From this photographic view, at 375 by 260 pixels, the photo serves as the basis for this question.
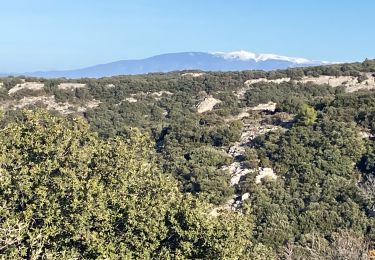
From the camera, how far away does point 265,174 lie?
30281 mm

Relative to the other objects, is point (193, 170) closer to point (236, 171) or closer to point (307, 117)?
point (236, 171)

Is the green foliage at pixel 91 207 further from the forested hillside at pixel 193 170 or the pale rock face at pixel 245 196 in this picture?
the pale rock face at pixel 245 196

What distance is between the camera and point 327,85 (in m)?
58.3

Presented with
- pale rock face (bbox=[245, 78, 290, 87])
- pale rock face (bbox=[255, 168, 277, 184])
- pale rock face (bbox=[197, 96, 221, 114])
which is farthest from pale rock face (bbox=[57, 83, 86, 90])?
pale rock face (bbox=[255, 168, 277, 184])

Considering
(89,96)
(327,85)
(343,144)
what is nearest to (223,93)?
(327,85)

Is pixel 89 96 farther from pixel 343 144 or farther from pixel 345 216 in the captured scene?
pixel 345 216

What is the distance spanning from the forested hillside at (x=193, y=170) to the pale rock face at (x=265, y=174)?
0.11 m

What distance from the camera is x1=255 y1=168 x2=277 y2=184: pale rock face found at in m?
29.7

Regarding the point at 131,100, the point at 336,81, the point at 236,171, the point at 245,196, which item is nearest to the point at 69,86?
the point at 131,100

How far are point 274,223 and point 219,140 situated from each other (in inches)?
495

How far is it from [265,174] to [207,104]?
27790mm

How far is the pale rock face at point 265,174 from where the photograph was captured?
2972 centimetres

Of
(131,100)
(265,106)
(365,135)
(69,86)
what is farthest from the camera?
(69,86)

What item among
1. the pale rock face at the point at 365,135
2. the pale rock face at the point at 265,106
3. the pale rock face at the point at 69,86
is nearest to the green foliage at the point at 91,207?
the pale rock face at the point at 365,135
